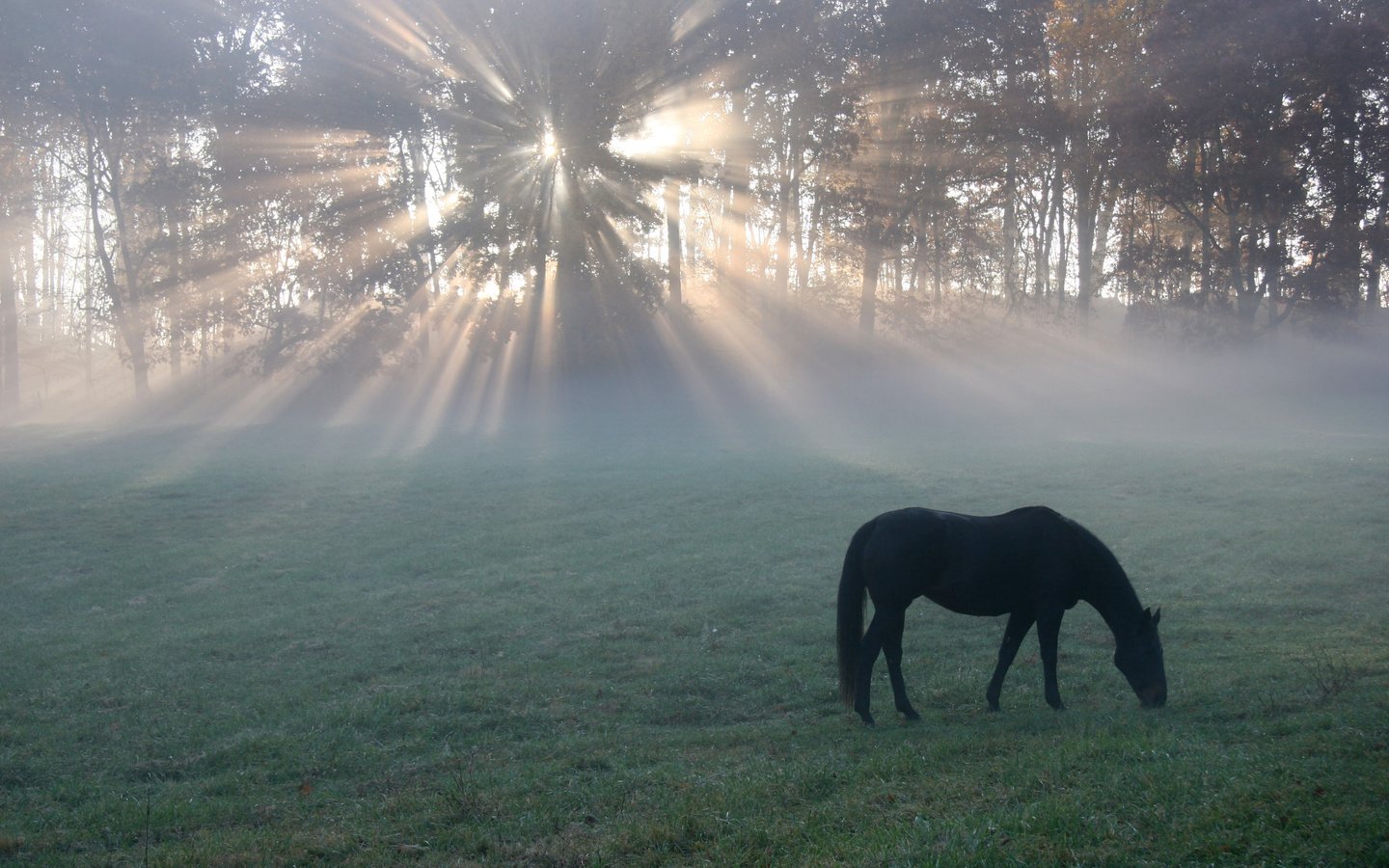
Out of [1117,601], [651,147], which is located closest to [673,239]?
[651,147]

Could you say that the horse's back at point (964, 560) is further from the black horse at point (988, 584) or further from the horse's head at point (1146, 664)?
the horse's head at point (1146, 664)

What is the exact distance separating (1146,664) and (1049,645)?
0.74 meters

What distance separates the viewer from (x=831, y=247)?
44062 millimetres

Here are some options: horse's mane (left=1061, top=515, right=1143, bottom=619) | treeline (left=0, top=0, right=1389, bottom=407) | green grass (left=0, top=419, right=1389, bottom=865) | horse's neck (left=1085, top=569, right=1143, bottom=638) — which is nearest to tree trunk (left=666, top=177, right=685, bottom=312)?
treeline (left=0, top=0, right=1389, bottom=407)

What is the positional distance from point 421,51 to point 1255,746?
38765 mm

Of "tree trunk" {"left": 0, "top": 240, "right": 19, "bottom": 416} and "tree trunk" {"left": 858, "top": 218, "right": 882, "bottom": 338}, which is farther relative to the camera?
"tree trunk" {"left": 0, "top": 240, "right": 19, "bottom": 416}

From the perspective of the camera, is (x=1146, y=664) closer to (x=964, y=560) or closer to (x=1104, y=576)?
(x=1104, y=576)

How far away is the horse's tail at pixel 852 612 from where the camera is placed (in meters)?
7.91

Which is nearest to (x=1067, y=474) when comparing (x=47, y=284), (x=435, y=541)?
(x=435, y=541)

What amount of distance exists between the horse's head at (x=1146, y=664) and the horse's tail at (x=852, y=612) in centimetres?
209

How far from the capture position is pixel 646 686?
9.14 metres

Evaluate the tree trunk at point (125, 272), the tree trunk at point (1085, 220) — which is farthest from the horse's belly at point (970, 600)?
the tree trunk at point (125, 272)

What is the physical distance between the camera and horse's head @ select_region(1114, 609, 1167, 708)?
7.68 m

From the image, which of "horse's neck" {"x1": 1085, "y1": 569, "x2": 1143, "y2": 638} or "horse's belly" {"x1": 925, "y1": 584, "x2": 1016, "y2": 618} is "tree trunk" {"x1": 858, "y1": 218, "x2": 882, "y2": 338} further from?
"horse's belly" {"x1": 925, "y1": 584, "x2": 1016, "y2": 618}
